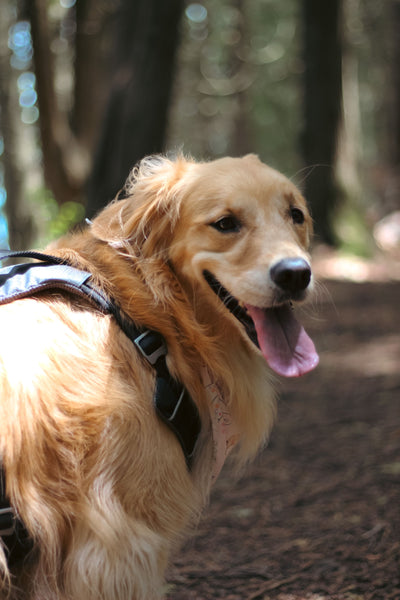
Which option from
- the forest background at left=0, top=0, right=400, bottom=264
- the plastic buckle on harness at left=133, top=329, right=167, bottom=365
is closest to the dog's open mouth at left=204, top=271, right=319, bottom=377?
the plastic buckle on harness at left=133, top=329, right=167, bottom=365

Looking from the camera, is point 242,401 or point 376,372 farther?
point 376,372

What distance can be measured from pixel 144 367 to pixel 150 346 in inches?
3.4

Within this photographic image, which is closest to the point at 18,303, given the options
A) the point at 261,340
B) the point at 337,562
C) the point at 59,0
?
the point at 261,340

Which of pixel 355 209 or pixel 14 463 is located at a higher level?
pixel 14 463

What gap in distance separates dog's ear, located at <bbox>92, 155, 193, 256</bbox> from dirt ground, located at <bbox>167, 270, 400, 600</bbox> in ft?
2.86

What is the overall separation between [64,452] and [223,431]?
2.50 feet

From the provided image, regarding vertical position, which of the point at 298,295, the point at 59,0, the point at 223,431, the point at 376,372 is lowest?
the point at 376,372

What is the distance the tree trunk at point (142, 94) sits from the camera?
608cm

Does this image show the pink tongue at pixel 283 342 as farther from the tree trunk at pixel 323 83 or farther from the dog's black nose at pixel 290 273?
the tree trunk at pixel 323 83

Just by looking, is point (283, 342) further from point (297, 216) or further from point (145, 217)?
point (145, 217)

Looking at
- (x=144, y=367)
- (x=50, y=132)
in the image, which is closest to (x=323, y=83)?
(x=50, y=132)

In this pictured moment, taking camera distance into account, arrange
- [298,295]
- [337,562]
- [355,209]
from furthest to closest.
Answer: [355,209]
[337,562]
[298,295]

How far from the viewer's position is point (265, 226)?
2.55m

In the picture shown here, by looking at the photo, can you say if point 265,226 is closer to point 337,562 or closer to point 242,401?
point 242,401
